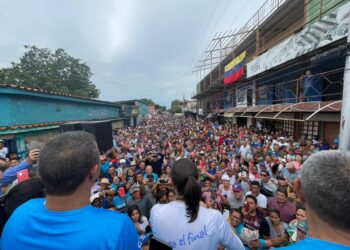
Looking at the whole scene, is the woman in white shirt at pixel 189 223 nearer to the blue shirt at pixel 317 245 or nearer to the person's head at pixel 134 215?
the blue shirt at pixel 317 245

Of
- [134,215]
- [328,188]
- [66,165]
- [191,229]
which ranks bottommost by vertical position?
[134,215]

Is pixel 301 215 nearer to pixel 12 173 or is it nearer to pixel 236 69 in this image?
pixel 12 173

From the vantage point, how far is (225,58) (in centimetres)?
2289

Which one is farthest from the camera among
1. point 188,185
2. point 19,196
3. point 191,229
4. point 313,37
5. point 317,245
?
point 313,37

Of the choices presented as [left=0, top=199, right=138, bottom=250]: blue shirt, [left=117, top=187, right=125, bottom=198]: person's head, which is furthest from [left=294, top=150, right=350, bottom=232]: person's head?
[left=117, top=187, right=125, bottom=198]: person's head

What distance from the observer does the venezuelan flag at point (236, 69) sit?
15.1 meters

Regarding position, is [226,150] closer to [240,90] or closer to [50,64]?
[240,90]

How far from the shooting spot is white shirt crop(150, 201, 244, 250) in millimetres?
1257

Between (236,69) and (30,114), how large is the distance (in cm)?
1525

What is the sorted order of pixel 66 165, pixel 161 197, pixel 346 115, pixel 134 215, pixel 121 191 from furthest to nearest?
pixel 121 191, pixel 161 197, pixel 134 215, pixel 346 115, pixel 66 165

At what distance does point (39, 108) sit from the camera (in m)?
10.4

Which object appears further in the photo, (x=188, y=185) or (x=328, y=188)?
(x=188, y=185)

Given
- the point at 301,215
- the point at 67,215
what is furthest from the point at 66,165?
the point at 301,215

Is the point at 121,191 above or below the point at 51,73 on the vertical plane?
below
